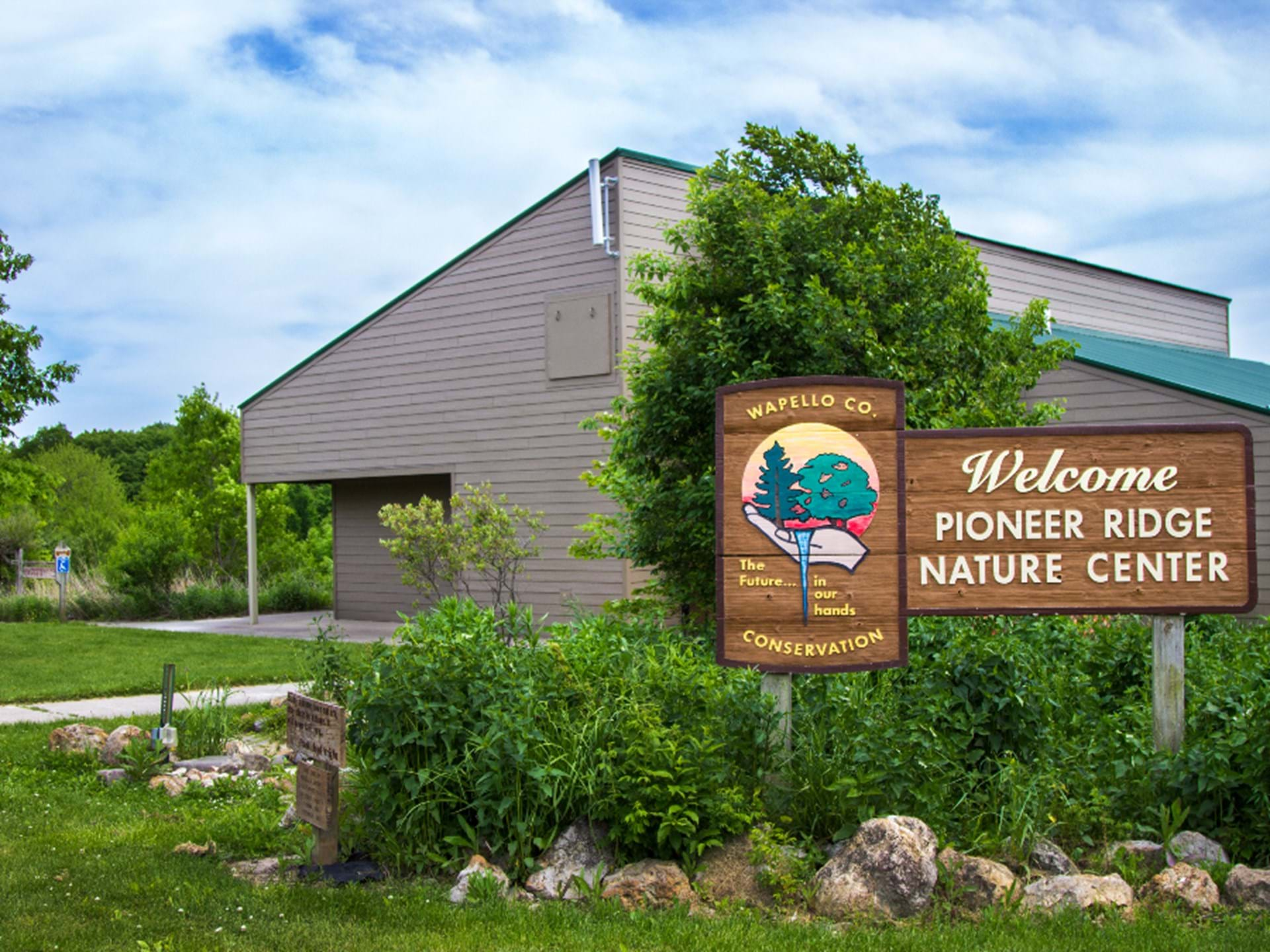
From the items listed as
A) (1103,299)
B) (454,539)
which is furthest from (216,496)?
(1103,299)

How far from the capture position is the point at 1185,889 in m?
4.91

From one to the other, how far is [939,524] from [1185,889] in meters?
2.14

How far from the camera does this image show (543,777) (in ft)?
17.6

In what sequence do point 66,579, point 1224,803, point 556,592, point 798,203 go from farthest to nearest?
point 66,579 < point 556,592 < point 798,203 < point 1224,803

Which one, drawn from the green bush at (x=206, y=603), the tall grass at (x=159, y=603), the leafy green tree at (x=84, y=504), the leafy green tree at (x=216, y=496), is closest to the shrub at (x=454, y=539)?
the green bush at (x=206, y=603)

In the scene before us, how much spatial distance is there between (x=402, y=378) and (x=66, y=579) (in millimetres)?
12804

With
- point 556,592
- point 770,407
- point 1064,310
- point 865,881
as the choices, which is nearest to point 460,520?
point 556,592

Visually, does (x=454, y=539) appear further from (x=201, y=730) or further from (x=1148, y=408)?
(x=1148, y=408)

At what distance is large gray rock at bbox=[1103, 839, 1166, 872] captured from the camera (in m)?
5.27

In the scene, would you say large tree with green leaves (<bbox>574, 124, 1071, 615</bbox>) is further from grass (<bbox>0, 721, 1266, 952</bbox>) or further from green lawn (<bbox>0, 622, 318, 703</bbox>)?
grass (<bbox>0, 721, 1266, 952</bbox>)

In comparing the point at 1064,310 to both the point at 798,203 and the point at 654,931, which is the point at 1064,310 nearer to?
the point at 798,203

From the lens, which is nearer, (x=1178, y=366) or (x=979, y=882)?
(x=979, y=882)

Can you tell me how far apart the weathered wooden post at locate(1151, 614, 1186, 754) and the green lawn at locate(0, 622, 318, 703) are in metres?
7.39

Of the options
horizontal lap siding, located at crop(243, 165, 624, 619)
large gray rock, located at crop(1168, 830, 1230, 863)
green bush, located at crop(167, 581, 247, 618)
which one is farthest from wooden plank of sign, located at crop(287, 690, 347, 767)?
green bush, located at crop(167, 581, 247, 618)
